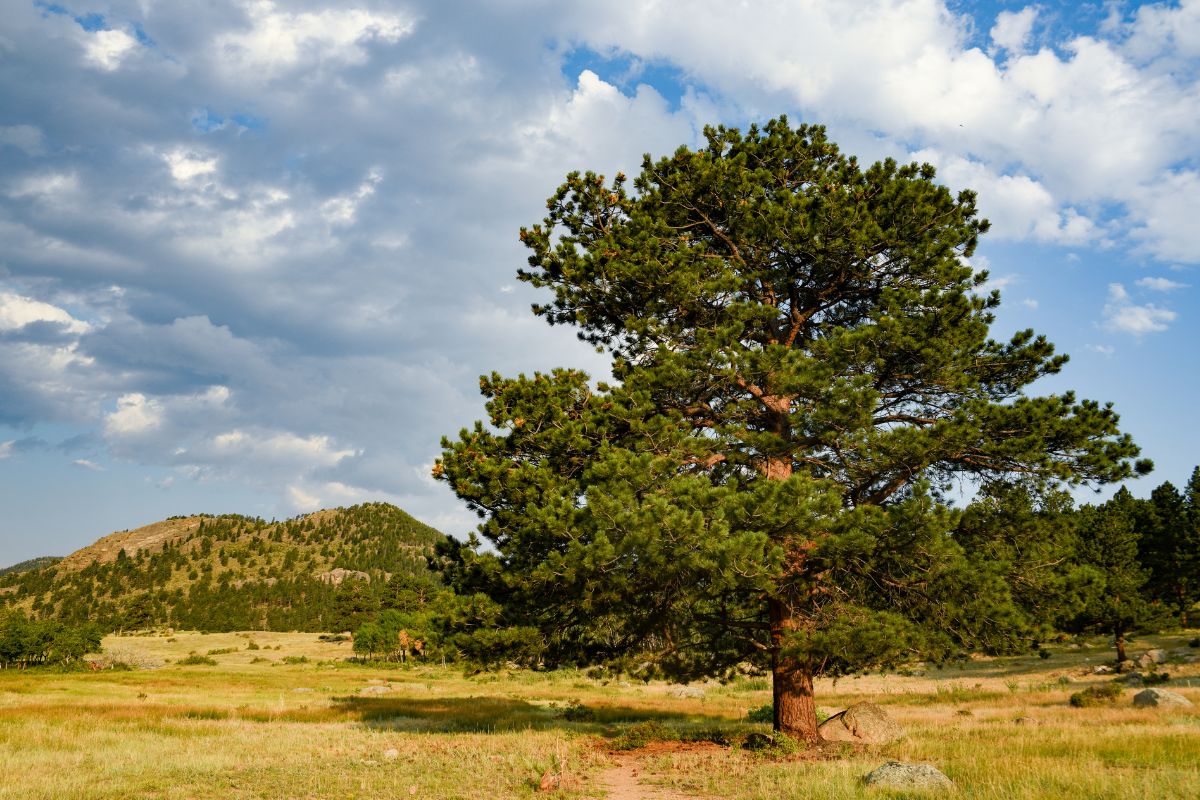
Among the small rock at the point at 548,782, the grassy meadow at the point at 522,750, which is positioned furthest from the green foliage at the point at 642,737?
the small rock at the point at 548,782

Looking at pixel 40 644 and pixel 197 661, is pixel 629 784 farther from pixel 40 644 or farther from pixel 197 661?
pixel 40 644

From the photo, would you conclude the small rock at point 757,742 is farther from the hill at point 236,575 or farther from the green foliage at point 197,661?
the hill at point 236,575

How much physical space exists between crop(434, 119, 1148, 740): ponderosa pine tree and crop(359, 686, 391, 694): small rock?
3252 centimetres

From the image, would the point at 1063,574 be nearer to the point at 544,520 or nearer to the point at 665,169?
the point at 544,520

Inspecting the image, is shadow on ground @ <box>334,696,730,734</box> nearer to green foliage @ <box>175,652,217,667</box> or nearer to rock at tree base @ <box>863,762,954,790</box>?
rock at tree base @ <box>863,762,954,790</box>

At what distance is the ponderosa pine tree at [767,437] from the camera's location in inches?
504

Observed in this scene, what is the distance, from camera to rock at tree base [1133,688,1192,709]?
21391mm

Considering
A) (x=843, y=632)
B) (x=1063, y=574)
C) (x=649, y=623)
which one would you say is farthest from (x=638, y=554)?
(x=1063, y=574)

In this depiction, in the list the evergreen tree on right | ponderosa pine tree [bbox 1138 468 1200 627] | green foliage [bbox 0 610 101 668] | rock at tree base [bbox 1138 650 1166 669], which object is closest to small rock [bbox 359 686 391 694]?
green foliage [bbox 0 610 101 668]

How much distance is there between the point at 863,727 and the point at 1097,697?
53.3 ft

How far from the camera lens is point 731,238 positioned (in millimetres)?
18828

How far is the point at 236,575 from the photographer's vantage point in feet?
489

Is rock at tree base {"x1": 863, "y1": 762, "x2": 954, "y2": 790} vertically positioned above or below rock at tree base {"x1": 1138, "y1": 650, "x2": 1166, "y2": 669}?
above

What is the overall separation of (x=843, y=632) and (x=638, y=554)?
14.2 ft
